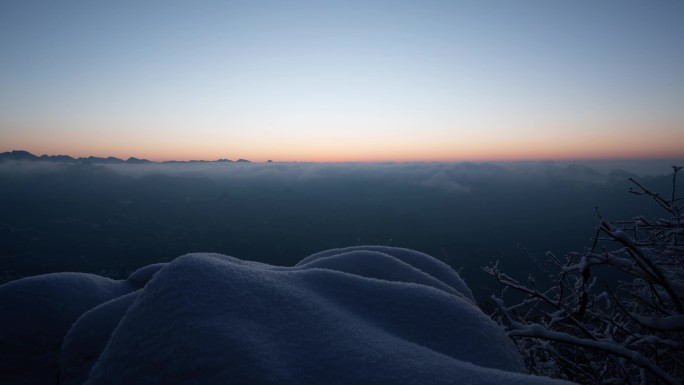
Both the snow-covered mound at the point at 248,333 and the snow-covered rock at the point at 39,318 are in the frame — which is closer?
the snow-covered mound at the point at 248,333

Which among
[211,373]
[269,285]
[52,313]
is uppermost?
[269,285]

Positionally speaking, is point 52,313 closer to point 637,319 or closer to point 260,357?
point 260,357

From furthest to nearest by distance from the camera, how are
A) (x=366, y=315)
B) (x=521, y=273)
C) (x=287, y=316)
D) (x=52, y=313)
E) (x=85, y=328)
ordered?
(x=521, y=273) → (x=52, y=313) → (x=85, y=328) → (x=366, y=315) → (x=287, y=316)

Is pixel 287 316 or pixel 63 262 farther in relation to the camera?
pixel 63 262

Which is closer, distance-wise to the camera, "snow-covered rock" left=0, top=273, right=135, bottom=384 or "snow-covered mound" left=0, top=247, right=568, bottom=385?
"snow-covered mound" left=0, top=247, right=568, bottom=385

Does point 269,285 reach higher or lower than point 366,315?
higher

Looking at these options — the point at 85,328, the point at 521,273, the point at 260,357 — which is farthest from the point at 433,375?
the point at 521,273

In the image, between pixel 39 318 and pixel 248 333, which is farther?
pixel 39 318

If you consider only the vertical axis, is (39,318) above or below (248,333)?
below
